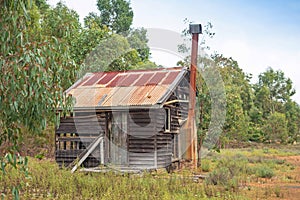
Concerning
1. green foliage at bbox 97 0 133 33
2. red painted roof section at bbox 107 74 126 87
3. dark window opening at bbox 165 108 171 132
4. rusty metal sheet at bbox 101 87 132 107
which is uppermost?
green foliage at bbox 97 0 133 33

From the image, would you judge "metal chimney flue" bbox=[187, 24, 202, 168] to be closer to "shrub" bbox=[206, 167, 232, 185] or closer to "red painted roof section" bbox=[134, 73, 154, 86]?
"red painted roof section" bbox=[134, 73, 154, 86]

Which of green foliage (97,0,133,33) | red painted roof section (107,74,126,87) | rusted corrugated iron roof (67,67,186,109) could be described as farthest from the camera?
green foliage (97,0,133,33)

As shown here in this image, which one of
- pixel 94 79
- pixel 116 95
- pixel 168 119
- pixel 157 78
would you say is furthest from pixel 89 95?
pixel 168 119

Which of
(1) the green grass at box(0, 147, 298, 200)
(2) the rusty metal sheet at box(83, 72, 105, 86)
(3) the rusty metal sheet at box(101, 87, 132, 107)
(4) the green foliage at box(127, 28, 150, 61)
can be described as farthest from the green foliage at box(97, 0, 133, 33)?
(1) the green grass at box(0, 147, 298, 200)

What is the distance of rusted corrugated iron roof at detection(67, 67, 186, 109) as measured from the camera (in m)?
16.3

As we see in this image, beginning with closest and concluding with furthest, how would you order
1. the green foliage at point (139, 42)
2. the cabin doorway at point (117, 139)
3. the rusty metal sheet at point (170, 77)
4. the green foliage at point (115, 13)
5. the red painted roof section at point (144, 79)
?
1. the cabin doorway at point (117, 139)
2. the rusty metal sheet at point (170, 77)
3. the red painted roof section at point (144, 79)
4. the green foliage at point (139, 42)
5. the green foliage at point (115, 13)

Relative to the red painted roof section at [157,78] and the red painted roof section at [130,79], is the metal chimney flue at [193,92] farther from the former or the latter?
the red painted roof section at [130,79]

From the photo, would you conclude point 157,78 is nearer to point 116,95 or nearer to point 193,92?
point 193,92

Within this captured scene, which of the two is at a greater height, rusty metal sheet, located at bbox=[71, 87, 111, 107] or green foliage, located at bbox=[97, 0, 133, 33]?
green foliage, located at bbox=[97, 0, 133, 33]

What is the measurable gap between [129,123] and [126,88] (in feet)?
6.50

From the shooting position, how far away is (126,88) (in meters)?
17.8

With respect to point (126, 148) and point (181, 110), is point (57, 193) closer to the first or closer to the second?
point (126, 148)

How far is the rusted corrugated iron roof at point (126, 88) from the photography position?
1627 centimetres

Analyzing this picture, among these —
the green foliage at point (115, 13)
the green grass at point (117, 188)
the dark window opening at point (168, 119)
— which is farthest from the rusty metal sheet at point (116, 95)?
the green foliage at point (115, 13)
